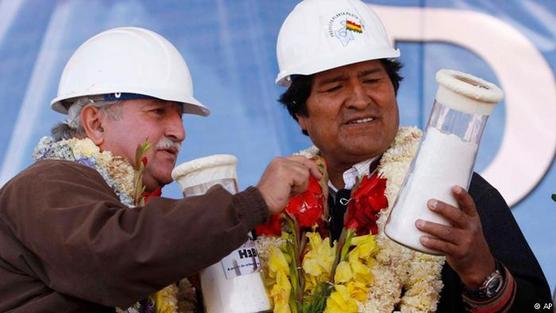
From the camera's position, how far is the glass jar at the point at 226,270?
3.03m

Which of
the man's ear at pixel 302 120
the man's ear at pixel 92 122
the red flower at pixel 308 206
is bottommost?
the red flower at pixel 308 206

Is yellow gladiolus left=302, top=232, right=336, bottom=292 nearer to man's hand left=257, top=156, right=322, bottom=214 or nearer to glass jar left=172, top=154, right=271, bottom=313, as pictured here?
glass jar left=172, top=154, right=271, bottom=313

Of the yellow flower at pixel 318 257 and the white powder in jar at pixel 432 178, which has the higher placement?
the white powder in jar at pixel 432 178

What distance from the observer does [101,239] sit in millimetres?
2697

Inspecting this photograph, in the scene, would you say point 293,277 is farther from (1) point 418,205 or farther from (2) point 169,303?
(1) point 418,205

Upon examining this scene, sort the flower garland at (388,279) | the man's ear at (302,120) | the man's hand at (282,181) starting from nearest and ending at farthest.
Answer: the man's hand at (282,181)
the flower garland at (388,279)
the man's ear at (302,120)

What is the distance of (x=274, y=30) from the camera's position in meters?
4.42

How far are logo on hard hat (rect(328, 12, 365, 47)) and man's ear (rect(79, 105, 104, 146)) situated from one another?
0.73m

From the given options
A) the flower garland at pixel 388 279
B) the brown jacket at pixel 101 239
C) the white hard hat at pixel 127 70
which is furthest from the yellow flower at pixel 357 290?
the white hard hat at pixel 127 70

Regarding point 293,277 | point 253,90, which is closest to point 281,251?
point 293,277

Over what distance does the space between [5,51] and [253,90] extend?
0.93 meters

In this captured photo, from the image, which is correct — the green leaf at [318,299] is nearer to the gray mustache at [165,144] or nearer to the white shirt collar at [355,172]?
the white shirt collar at [355,172]

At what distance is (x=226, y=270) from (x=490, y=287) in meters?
0.67

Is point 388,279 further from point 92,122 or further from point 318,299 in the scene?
point 92,122
